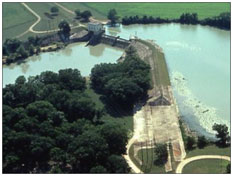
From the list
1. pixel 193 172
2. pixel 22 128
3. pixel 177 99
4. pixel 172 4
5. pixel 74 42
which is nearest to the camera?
pixel 193 172

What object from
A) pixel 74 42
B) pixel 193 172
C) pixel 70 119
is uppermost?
pixel 74 42

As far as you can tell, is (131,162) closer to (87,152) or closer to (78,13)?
(87,152)

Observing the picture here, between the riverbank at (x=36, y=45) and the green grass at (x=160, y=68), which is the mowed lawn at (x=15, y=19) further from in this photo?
the green grass at (x=160, y=68)

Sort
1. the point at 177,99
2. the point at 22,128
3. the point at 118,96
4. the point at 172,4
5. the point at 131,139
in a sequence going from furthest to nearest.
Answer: the point at 172,4, the point at 177,99, the point at 118,96, the point at 131,139, the point at 22,128

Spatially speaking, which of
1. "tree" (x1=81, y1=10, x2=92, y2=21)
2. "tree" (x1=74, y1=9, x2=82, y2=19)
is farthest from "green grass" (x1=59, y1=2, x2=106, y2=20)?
"tree" (x1=74, y1=9, x2=82, y2=19)

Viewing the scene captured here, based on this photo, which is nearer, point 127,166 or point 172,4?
point 127,166

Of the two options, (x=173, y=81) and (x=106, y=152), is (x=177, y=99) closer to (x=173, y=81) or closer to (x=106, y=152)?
(x=173, y=81)

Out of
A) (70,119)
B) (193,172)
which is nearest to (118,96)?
(70,119)

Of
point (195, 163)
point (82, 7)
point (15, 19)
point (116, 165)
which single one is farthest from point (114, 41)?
point (116, 165)
